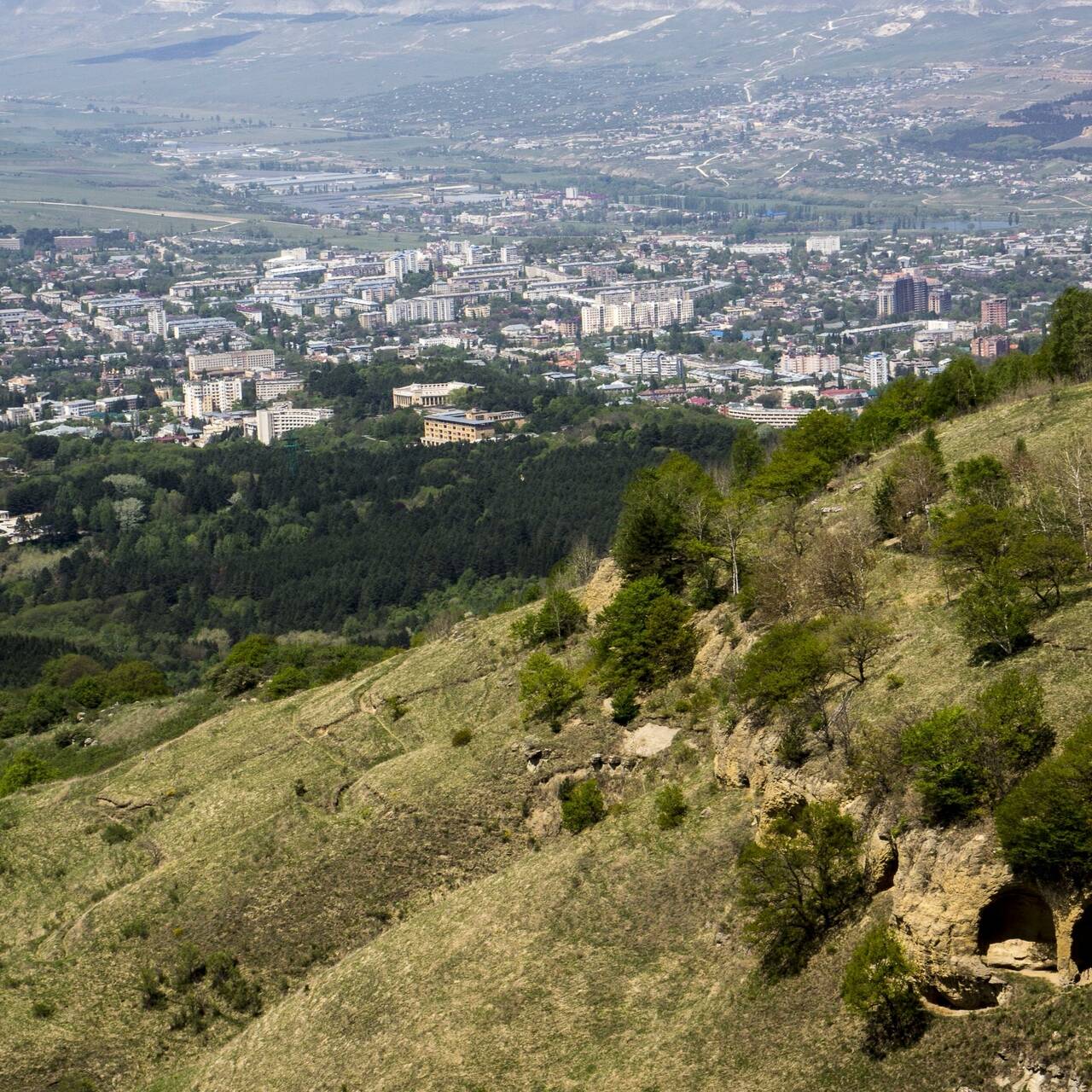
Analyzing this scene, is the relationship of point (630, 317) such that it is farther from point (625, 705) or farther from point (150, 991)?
point (150, 991)

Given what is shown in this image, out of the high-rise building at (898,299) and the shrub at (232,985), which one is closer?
the shrub at (232,985)

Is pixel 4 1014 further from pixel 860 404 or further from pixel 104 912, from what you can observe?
pixel 860 404

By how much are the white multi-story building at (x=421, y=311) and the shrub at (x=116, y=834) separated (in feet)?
452

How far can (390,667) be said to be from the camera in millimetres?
40156

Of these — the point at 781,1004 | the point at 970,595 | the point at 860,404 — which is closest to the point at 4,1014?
the point at 781,1004

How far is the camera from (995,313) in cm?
14862

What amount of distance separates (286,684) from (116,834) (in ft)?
30.5

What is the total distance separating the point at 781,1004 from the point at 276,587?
5240 cm

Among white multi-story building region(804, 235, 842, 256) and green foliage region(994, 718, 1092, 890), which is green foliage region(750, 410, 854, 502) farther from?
white multi-story building region(804, 235, 842, 256)

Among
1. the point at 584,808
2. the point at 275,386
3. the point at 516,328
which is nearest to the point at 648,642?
the point at 584,808

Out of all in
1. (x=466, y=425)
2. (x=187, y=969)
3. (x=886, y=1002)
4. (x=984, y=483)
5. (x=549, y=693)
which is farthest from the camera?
(x=466, y=425)

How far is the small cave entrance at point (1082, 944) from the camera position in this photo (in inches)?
787

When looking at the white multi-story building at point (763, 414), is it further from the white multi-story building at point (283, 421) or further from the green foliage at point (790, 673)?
the green foliage at point (790, 673)

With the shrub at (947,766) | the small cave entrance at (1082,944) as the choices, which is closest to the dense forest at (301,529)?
the shrub at (947,766)
